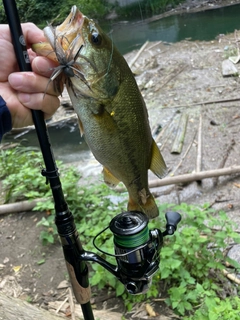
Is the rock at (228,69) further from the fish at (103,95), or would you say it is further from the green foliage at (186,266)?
the fish at (103,95)

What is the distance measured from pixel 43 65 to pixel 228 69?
798 cm

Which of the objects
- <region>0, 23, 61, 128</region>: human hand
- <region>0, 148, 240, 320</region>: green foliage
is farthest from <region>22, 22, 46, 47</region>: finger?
<region>0, 148, 240, 320</region>: green foliage

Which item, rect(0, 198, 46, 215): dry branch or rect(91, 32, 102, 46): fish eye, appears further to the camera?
rect(0, 198, 46, 215): dry branch

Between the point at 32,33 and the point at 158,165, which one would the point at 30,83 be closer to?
the point at 32,33

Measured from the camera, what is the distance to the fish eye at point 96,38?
130 centimetres

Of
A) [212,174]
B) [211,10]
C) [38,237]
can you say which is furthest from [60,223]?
[211,10]

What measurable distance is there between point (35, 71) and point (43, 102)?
0.12 m

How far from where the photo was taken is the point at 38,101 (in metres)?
1.38

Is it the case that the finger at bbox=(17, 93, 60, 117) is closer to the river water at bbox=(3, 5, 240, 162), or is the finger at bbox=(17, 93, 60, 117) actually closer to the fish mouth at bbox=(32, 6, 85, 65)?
the fish mouth at bbox=(32, 6, 85, 65)

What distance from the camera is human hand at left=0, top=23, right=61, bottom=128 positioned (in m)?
1.32

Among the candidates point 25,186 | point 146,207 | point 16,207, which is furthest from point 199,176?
point 146,207

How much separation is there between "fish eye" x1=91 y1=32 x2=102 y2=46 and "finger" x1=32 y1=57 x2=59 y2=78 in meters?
0.16

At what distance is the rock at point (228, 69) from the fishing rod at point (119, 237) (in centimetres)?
738

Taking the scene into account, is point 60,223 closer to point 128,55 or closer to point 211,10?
point 128,55
